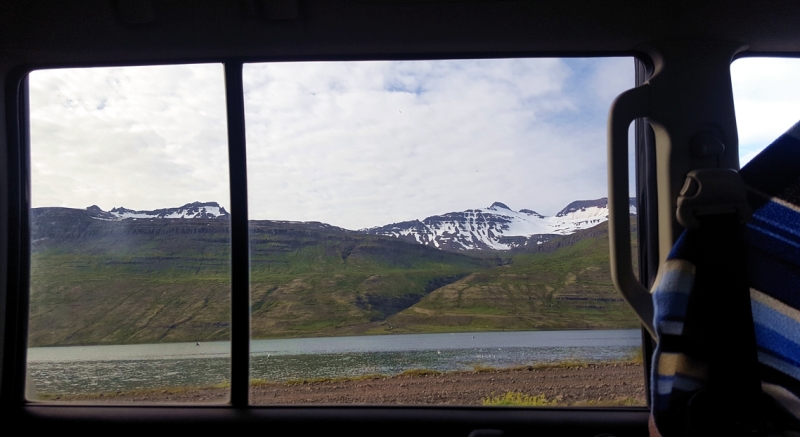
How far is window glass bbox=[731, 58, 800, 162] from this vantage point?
1.78 m

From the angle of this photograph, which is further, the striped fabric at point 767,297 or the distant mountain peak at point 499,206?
the distant mountain peak at point 499,206

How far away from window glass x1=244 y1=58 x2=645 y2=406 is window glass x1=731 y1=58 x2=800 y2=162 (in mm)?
458

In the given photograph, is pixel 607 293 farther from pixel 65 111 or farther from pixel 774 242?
pixel 65 111

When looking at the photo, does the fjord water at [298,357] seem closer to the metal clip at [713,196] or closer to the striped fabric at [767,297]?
the metal clip at [713,196]

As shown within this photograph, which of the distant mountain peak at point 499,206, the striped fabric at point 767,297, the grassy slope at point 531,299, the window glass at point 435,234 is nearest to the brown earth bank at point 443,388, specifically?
the window glass at point 435,234

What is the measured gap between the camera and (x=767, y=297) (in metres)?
1.03

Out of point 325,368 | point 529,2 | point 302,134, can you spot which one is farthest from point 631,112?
point 325,368

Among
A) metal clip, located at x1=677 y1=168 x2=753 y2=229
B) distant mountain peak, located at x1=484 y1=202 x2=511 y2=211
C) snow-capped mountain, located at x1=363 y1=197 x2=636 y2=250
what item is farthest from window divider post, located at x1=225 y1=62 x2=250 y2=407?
metal clip, located at x1=677 y1=168 x2=753 y2=229

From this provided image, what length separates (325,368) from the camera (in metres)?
2.22

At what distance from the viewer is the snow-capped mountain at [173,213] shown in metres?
2.18

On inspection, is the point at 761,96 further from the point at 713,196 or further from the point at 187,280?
the point at 187,280

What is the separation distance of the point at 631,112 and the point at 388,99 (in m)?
0.95

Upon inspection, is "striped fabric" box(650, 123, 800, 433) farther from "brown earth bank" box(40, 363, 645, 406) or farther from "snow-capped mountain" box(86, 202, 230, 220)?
"snow-capped mountain" box(86, 202, 230, 220)

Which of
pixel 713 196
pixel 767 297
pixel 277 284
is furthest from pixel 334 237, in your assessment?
pixel 767 297
